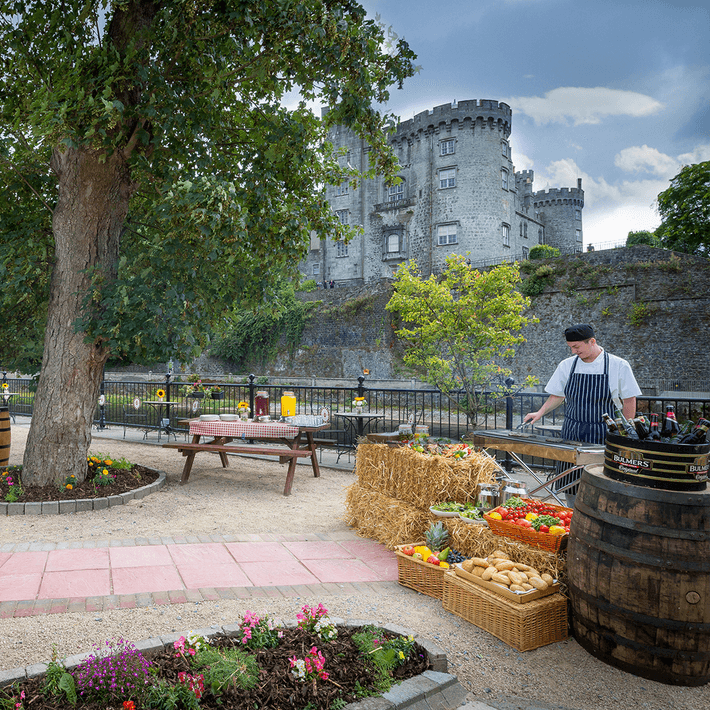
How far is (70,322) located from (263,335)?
2808 centimetres

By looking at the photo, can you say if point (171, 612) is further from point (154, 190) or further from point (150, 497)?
point (154, 190)

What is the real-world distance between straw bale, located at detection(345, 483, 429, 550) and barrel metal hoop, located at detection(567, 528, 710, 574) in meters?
1.97

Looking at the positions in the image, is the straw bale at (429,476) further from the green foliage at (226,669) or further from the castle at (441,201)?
the castle at (441,201)

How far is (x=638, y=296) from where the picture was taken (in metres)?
22.7

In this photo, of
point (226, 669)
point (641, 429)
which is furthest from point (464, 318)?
point (226, 669)

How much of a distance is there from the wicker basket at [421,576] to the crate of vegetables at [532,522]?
534mm

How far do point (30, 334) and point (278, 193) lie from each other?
402 cm

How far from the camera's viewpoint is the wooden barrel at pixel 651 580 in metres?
2.56

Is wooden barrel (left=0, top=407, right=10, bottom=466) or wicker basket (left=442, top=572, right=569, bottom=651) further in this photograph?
wooden barrel (left=0, top=407, right=10, bottom=466)

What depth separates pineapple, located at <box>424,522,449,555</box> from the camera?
4.11m

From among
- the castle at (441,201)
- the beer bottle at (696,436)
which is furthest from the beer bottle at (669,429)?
the castle at (441,201)

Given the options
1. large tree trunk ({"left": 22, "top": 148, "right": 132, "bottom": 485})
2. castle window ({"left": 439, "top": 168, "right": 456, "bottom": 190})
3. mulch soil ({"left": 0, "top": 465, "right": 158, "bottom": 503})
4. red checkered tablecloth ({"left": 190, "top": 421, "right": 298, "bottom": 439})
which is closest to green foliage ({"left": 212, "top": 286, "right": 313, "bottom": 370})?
castle window ({"left": 439, "top": 168, "right": 456, "bottom": 190})

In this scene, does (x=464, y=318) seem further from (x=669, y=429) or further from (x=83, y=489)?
(x=669, y=429)

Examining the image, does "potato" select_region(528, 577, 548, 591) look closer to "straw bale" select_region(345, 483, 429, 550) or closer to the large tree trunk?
"straw bale" select_region(345, 483, 429, 550)
